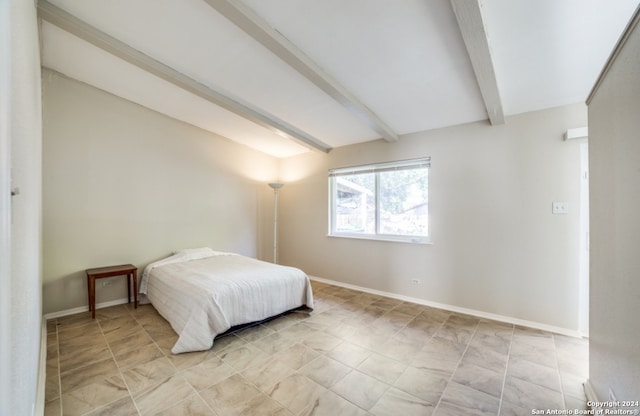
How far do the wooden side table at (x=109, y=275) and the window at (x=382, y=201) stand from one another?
2.94 metres

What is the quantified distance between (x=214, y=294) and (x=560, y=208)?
3639 millimetres

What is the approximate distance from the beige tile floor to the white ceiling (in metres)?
2.42

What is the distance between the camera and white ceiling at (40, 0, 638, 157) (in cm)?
184

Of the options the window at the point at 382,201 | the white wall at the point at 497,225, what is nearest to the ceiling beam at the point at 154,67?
the window at the point at 382,201

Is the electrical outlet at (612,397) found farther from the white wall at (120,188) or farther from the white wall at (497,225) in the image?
the white wall at (120,188)

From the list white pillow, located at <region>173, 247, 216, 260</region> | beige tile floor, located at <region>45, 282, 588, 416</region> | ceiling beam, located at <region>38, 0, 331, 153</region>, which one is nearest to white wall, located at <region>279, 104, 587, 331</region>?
beige tile floor, located at <region>45, 282, 588, 416</region>

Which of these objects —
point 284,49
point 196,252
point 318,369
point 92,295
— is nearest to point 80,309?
point 92,295

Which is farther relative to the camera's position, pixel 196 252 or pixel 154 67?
pixel 196 252

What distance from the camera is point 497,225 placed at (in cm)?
303

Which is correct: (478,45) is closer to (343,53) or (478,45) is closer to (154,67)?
(343,53)

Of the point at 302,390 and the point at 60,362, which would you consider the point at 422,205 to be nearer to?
the point at 302,390

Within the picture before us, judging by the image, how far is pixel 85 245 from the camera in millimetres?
3199

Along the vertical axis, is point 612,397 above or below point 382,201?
below

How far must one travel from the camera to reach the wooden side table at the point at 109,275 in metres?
2.97
